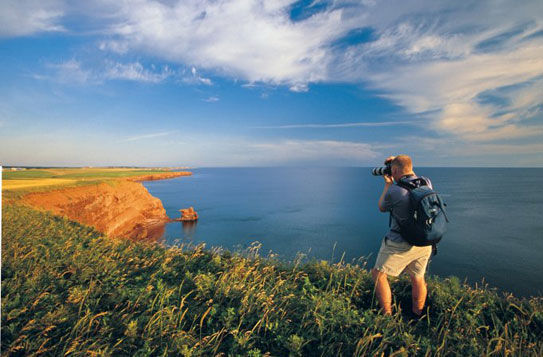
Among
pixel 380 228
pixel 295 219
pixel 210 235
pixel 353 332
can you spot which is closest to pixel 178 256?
pixel 353 332

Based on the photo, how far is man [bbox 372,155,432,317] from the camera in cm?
392

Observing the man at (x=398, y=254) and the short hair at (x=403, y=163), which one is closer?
the man at (x=398, y=254)

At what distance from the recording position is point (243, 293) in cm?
418

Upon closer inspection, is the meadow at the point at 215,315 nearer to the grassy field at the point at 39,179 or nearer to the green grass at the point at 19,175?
the grassy field at the point at 39,179

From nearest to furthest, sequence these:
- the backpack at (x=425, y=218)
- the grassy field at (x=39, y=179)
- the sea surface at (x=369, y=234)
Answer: the backpack at (x=425, y=218) < the grassy field at (x=39, y=179) < the sea surface at (x=369, y=234)

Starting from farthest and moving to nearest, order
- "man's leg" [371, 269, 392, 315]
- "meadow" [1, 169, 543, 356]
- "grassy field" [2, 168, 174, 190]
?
"grassy field" [2, 168, 174, 190]
"man's leg" [371, 269, 392, 315]
"meadow" [1, 169, 543, 356]

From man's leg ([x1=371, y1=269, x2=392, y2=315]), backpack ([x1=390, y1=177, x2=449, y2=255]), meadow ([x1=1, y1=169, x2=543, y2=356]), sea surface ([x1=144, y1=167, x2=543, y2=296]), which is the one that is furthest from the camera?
sea surface ([x1=144, y1=167, x2=543, y2=296])

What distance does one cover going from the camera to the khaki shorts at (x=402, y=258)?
396cm

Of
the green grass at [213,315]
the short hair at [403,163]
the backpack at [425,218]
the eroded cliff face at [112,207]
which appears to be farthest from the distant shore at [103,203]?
the backpack at [425,218]

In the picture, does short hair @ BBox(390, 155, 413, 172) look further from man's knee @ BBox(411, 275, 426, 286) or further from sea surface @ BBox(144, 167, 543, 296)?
sea surface @ BBox(144, 167, 543, 296)

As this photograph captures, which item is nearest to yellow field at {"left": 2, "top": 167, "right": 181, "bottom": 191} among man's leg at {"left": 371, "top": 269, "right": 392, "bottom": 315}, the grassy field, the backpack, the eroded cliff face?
the grassy field

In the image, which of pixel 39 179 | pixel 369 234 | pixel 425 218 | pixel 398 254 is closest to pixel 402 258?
pixel 398 254

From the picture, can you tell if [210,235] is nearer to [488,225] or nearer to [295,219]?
[295,219]

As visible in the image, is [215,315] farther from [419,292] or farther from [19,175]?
[19,175]
